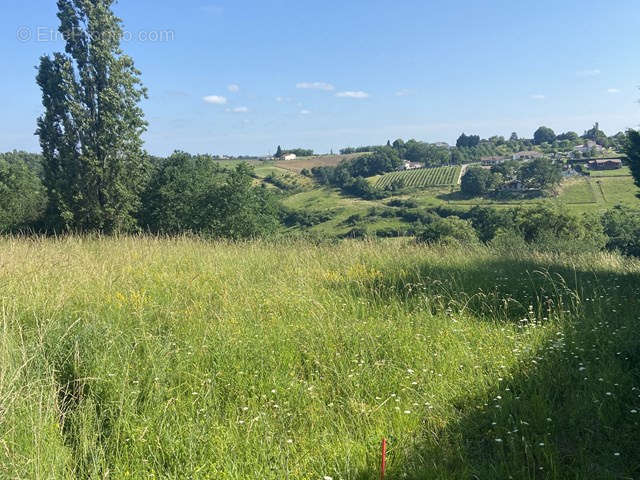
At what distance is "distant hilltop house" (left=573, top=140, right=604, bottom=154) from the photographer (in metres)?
125

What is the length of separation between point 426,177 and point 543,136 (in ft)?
297

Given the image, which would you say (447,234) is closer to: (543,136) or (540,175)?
(540,175)

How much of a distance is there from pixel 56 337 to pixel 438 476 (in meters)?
3.44

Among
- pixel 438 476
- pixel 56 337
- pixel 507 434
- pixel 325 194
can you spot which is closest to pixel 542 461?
pixel 507 434

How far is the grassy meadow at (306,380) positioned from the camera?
278 cm

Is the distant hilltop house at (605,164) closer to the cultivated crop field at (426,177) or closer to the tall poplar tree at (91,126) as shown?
the cultivated crop field at (426,177)

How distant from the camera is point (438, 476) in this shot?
2.62m

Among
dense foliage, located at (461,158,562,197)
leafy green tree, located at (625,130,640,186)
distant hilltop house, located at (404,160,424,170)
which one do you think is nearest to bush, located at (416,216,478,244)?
leafy green tree, located at (625,130,640,186)

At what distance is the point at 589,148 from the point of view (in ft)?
425

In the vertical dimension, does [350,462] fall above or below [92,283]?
below

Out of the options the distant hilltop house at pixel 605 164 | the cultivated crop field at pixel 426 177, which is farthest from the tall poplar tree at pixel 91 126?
the distant hilltop house at pixel 605 164

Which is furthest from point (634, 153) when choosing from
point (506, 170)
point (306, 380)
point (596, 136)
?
point (596, 136)

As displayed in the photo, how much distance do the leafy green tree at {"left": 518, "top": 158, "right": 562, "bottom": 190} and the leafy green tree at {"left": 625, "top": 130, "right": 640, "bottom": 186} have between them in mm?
89101

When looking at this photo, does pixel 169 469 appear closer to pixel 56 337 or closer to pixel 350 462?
pixel 350 462
